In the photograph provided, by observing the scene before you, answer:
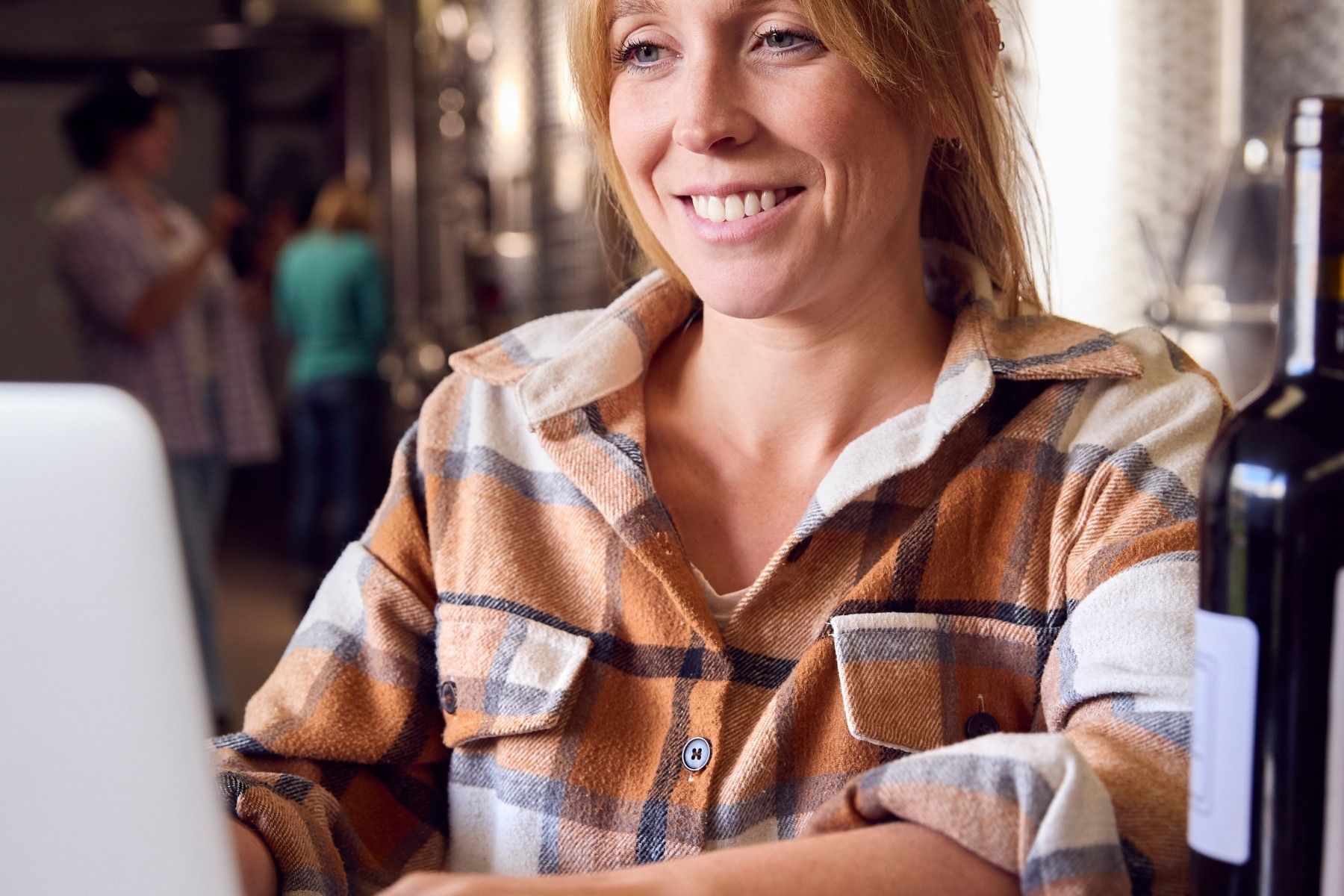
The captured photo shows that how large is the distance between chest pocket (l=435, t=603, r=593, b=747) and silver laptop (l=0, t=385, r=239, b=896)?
0.45m

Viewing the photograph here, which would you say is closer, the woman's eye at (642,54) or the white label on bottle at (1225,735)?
the white label on bottle at (1225,735)

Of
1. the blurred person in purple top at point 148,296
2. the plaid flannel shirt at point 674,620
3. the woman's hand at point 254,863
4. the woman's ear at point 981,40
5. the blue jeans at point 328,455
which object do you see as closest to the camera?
the woman's hand at point 254,863

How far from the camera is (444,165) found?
579cm

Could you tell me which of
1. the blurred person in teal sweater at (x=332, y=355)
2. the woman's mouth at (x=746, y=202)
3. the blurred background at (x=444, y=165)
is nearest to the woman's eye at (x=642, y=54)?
the woman's mouth at (x=746, y=202)

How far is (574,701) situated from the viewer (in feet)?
2.98

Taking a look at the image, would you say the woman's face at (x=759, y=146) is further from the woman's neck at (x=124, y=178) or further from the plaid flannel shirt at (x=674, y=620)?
the woman's neck at (x=124, y=178)

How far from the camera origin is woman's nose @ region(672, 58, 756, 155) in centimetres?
90

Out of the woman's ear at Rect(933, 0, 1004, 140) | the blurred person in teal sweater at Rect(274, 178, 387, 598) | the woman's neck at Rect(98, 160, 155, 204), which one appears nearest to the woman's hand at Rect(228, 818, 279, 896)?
the woman's ear at Rect(933, 0, 1004, 140)

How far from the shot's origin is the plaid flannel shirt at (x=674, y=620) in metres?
0.86

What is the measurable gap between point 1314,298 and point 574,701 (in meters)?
0.54

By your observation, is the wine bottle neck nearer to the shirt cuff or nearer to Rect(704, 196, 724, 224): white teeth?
the shirt cuff

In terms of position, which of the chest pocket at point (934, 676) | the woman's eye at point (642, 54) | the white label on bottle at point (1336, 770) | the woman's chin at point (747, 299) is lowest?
the chest pocket at point (934, 676)

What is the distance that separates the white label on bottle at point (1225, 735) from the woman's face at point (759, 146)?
1.52 ft

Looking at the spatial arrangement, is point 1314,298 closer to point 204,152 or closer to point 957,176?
point 957,176
